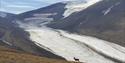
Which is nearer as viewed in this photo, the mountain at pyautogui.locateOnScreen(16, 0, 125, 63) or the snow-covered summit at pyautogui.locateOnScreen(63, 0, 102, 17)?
the mountain at pyautogui.locateOnScreen(16, 0, 125, 63)

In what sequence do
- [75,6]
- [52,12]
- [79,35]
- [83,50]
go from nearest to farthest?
[83,50] → [79,35] → [75,6] → [52,12]

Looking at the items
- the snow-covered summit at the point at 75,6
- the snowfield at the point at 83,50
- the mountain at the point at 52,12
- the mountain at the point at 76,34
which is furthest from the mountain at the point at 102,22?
the mountain at the point at 52,12

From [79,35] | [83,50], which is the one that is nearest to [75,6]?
[79,35]

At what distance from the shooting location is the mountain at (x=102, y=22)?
97875mm

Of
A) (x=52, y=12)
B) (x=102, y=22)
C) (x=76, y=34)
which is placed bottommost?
(x=76, y=34)

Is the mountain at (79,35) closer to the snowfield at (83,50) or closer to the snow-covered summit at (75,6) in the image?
the snowfield at (83,50)

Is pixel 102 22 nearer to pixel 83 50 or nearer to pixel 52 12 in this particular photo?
pixel 83 50

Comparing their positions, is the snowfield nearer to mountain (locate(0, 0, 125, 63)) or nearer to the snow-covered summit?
mountain (locate(0, 0, 125, 63))

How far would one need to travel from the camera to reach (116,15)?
375ft

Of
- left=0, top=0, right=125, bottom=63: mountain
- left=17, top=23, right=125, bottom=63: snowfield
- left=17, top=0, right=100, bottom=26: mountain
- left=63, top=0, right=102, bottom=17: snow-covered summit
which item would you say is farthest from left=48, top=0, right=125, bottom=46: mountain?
left=17, top=0, right=100, bottom=26: mountain

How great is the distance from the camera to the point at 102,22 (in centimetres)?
11338

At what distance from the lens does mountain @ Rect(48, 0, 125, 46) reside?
97.9 meters

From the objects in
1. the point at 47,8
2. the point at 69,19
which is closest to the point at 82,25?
the point at 69,19

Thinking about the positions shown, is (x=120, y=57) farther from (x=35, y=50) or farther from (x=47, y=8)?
(x=47, y=8)
